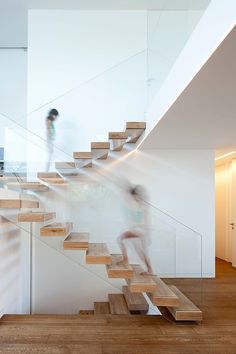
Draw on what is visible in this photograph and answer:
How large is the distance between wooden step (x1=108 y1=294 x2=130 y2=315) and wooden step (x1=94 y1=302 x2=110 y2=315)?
12 cm

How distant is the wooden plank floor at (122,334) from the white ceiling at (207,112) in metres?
2.16

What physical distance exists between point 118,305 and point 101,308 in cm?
40

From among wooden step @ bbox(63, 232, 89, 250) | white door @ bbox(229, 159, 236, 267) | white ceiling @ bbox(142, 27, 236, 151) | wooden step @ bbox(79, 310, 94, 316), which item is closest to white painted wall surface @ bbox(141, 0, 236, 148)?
white ceiling @ bbox(142, 27, 236, 151)

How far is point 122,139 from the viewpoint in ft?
18.0

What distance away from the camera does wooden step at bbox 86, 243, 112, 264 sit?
165 inches

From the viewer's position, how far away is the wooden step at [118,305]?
16.3ft

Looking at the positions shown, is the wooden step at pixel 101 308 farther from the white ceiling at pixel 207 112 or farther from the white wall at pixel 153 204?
the white ceiling at pixel 207 112

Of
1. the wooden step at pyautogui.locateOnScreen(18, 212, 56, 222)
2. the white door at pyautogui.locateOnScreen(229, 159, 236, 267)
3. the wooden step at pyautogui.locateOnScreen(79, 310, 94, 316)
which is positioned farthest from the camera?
the white door at pyautogui.locateOnScreen(229, 159, 236, 267)

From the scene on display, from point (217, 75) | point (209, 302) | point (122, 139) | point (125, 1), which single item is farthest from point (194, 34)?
point (125, 1)

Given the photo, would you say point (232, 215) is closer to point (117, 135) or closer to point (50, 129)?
point (117, 135)

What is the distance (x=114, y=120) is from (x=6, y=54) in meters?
4.61

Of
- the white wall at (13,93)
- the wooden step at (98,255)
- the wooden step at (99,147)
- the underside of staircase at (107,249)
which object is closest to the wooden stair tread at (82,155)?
the underside of staircase at (107,249)

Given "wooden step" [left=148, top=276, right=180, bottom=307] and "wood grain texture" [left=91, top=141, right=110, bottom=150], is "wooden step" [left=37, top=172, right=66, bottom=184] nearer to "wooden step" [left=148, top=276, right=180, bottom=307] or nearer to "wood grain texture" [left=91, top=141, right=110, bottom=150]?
"wood grain texture" [left=91, top=141, right=110, bottom=150]

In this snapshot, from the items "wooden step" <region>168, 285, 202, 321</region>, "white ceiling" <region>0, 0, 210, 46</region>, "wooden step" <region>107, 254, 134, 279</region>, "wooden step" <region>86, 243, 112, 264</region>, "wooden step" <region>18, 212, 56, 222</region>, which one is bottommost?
"wooden step" <region>168, 285, 202, 321</region>
